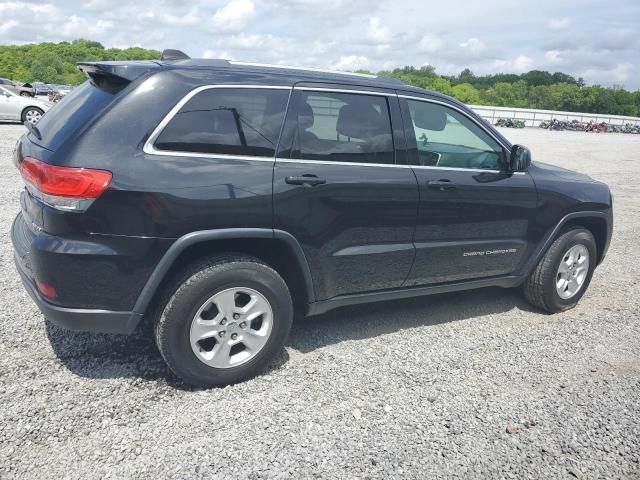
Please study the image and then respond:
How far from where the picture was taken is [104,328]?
3.02 metres

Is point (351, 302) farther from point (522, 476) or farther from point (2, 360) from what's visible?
point (2, 360)

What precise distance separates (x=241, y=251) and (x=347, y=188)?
0.79 m

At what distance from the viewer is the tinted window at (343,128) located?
3402 millimetres

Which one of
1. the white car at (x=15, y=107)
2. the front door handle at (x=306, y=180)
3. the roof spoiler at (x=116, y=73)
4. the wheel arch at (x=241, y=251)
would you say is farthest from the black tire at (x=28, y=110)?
the front door handle at (x=306, y=180)

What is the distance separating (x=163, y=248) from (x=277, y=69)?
1.41 m

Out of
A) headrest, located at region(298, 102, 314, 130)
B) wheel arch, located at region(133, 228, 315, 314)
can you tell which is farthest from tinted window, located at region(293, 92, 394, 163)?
wheel arch, located at region(133, 228, 315, 314)

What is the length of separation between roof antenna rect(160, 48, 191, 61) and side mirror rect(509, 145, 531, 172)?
101 inches

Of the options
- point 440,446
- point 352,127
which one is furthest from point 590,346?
point 352,127

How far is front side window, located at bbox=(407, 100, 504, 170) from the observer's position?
3.90 metres

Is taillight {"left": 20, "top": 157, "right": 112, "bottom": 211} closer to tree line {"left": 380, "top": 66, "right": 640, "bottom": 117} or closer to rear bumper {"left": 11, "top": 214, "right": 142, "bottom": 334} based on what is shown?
rear bumper {"left": 11, "top": 214, "right": 142, "bottom": 334}

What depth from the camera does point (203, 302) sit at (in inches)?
121

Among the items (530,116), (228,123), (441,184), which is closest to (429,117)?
(441,184)

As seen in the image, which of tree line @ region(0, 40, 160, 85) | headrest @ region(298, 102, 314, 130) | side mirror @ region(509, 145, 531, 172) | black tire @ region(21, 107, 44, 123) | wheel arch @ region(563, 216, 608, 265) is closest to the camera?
headrest @ region(298, 102, 314, 130)

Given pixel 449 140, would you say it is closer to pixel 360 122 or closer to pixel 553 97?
pixel 360 122
